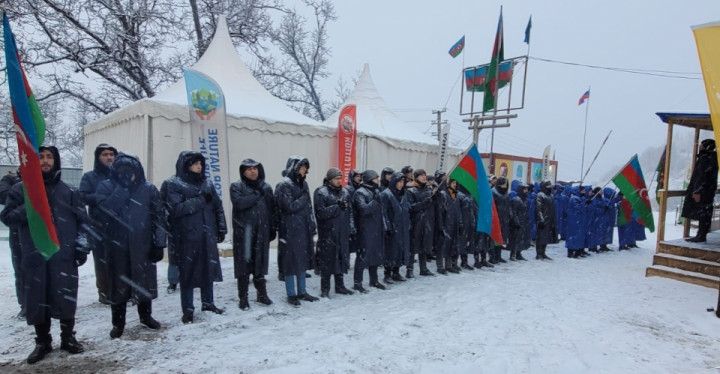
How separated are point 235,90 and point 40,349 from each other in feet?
22.7

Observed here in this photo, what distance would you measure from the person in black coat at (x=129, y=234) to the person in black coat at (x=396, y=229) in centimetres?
327

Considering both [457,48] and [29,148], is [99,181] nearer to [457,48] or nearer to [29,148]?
[29,148]

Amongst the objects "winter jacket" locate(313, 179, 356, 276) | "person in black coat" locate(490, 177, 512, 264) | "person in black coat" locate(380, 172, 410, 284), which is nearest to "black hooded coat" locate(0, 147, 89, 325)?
"winter jacket" locate(313, 179, 356, 276)

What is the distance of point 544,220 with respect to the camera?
8.97 meters

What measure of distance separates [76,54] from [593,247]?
16931 millimetres

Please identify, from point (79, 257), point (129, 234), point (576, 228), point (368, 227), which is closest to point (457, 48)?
point (576, 228)

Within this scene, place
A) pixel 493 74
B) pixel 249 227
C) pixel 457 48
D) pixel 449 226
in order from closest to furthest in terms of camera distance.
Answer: pixel 249 227 < pixel 449 226 < pixel 493 74 < pixel 457 48

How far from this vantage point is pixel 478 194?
7000mm

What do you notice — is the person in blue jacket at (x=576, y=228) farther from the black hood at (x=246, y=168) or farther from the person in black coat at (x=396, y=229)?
the black hood at (x=246, y=168)

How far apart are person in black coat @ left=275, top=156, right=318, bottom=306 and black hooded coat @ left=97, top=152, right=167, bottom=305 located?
4.58 ft

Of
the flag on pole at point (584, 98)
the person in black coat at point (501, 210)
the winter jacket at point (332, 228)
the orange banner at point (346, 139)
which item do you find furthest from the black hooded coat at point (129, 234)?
the flag on pole at point (584, 98)

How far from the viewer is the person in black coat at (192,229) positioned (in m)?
4.28

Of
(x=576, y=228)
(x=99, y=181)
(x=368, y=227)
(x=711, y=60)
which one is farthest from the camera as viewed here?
(x=576, y=228)

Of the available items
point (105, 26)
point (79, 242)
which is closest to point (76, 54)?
point (105, 26)
